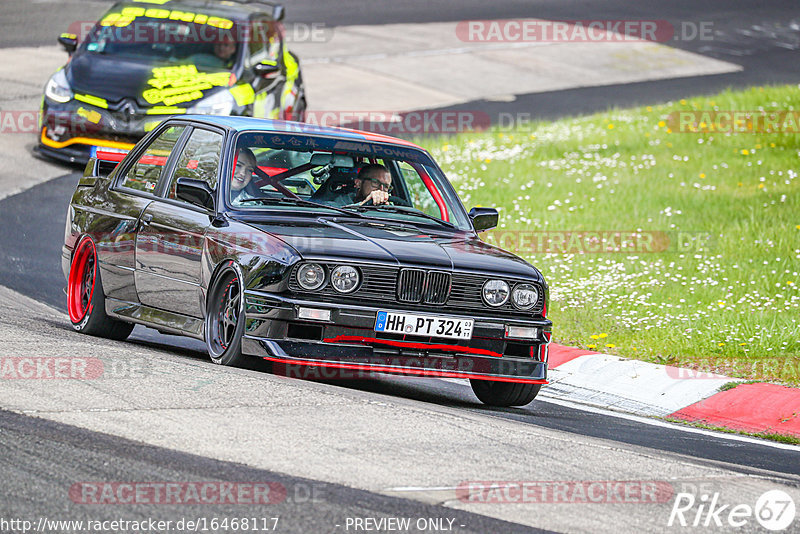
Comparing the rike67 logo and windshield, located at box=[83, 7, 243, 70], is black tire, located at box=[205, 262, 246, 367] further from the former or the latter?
windshield, located at box=[83, 7, 243, 70]

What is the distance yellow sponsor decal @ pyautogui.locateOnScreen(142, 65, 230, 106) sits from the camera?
15242mm

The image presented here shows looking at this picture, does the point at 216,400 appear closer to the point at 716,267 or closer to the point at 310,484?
the point at 310,484

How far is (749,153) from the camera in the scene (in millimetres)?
18750

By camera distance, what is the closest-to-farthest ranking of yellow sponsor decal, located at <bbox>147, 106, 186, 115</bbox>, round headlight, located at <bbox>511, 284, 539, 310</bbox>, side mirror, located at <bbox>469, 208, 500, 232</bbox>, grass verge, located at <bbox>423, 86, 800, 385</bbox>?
round headlight, located at <bbox>511, 284, 539, 310</bbox> < side mirror, located at <bbox>469, 208, 500, 232</bbox> < grass verge, located at <bbox>423, 86, 800, 385</bbox> < yellow sponsor decal, located at <bbox>147, 106, 186, 115</bbox>

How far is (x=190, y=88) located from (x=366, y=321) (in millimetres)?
8734

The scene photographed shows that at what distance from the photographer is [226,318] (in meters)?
7.77

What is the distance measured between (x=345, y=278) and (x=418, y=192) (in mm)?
1503

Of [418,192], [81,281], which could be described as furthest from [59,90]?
→ [418,192]

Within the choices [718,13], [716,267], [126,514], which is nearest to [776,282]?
[716,267]

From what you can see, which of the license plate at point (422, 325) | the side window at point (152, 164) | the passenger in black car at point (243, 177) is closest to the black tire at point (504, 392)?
the license plate at point (422, 325)

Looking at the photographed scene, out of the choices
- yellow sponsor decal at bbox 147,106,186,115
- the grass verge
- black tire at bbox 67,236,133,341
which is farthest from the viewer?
yellow sponsor decal at bbox 147,106,186,115

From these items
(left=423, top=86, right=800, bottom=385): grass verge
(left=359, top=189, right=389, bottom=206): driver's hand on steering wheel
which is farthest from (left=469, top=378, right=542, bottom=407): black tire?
(left=423, top=86, right=800, bottom=385): grass verge

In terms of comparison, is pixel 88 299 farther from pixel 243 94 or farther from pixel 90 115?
pixel 243 94

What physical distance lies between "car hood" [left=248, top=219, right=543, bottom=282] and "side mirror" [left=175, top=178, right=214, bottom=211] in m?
0.46
